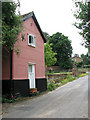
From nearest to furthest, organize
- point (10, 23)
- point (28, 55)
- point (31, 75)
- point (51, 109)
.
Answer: point (51, 109) → point (10, 23) → point (28, 55) → point (31, 75)

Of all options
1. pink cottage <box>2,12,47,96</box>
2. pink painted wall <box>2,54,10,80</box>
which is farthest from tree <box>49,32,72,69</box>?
pink painted wall <box>2,54,10,80</box>

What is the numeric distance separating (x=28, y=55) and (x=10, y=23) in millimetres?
3764

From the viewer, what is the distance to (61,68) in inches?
1731

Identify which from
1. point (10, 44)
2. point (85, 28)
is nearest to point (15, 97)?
point (10, 44)

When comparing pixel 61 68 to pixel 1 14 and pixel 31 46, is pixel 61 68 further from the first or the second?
pixel 1 14

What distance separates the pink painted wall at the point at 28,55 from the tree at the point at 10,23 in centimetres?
127

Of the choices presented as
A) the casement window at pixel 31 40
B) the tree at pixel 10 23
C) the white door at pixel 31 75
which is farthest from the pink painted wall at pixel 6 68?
the casement window at pixel 31 40

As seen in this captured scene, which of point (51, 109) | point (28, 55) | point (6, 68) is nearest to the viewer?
point (51, 109)

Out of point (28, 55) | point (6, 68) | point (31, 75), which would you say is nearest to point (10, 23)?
point (6, 68)

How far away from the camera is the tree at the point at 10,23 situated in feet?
26.7

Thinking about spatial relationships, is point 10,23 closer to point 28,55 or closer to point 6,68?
A: point 6,68

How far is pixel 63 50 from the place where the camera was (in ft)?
Answer: 147

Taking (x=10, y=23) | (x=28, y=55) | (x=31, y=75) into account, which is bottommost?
(x=31, y=75)

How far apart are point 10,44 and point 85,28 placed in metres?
5.46
